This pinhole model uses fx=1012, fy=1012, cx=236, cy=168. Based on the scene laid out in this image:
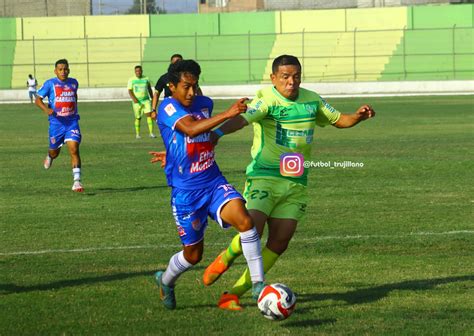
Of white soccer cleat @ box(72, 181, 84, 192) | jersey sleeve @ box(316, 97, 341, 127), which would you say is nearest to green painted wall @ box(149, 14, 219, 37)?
white soccer cleat @ box(72, 181, 84, 192)

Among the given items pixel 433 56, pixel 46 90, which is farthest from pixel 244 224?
pixel 433 56

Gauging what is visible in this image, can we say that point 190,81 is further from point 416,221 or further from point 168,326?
point 416,221

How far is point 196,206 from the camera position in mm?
7879

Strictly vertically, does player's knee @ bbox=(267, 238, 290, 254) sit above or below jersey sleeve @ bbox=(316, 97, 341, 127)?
below

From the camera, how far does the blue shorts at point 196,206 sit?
781 centimetres

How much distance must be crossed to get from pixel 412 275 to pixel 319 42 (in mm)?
55531

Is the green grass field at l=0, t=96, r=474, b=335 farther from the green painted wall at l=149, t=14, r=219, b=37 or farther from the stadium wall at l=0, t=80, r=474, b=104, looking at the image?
the green painted wall at l=149, t=14, r=219, b=37

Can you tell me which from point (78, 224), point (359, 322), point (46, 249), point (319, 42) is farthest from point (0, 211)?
point (319, 42)

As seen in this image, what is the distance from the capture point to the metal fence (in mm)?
62875

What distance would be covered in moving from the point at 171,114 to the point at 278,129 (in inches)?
39.0

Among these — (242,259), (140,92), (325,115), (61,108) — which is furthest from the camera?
(140,92)

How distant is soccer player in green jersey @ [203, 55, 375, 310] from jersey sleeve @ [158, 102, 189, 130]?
59 cm

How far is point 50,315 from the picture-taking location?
7.94 m

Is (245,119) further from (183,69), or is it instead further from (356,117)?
(356,117)
